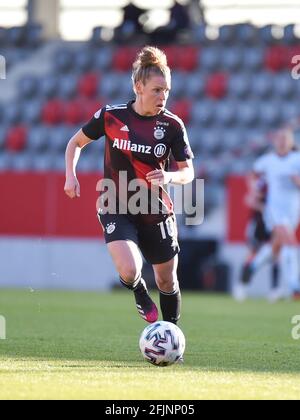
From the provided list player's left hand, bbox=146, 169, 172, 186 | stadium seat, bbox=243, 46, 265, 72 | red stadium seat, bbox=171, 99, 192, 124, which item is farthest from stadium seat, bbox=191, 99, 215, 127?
player's left hand, bbox=146, 169, 172, 186

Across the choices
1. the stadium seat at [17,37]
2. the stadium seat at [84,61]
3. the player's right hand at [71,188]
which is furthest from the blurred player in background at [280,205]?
the stadium seat at [17,37]

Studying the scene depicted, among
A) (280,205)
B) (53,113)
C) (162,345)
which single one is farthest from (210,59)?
(162,345)

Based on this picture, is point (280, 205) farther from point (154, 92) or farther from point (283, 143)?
point (154, 92)

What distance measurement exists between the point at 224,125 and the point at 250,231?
4.26m

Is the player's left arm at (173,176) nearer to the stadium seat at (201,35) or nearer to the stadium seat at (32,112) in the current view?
the stadium seat at (32,112)

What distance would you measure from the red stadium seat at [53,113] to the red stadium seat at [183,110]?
7.54ft

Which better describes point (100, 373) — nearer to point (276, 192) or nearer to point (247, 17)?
point (276, 192)

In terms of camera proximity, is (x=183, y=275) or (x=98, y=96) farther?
(x=98, y=96)

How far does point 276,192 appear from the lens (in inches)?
641

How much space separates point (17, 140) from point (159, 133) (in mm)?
14584

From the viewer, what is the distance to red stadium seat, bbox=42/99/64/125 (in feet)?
73.2

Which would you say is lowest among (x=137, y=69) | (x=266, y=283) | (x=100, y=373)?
(x=266, y=283)
